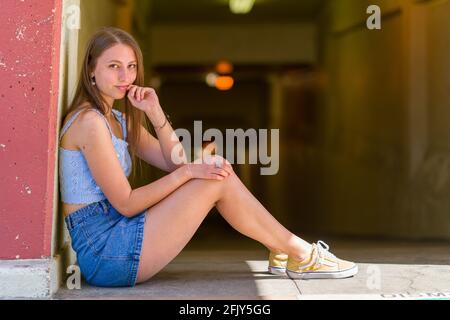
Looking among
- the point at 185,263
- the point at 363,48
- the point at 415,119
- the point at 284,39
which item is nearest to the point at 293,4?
the point at 284,39

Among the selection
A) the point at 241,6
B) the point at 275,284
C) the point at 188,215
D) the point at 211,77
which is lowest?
the point at 275,284

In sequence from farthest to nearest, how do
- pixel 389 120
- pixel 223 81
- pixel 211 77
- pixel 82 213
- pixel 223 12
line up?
pixel 211 77, pixel 223 81, pixel 223 12, pixel 389 120, pixel 82 213

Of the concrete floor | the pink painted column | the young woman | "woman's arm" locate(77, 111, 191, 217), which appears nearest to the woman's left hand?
the young woman

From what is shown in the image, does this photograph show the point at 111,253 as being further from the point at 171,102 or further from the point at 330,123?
the point at 171,102

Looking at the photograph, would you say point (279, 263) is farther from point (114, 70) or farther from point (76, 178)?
point (114, 70)

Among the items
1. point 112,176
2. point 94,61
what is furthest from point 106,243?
point 94,61

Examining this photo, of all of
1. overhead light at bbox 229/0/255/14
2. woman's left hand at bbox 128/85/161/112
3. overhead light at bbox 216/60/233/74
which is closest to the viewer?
woman's left hand at bbox 128/85/161/112

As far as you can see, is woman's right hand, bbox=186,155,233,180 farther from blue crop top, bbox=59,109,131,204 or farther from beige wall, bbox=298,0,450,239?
beige wall, bbox=298,0,450,239

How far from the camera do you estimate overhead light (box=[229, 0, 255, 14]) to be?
31.8ft

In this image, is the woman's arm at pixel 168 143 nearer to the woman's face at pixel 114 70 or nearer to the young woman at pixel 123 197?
the young woman at pixel 123 197

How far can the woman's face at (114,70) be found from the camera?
2795mm

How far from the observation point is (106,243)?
2.68 metres

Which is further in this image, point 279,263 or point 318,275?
point 279,263

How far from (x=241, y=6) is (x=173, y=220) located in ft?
25.7
